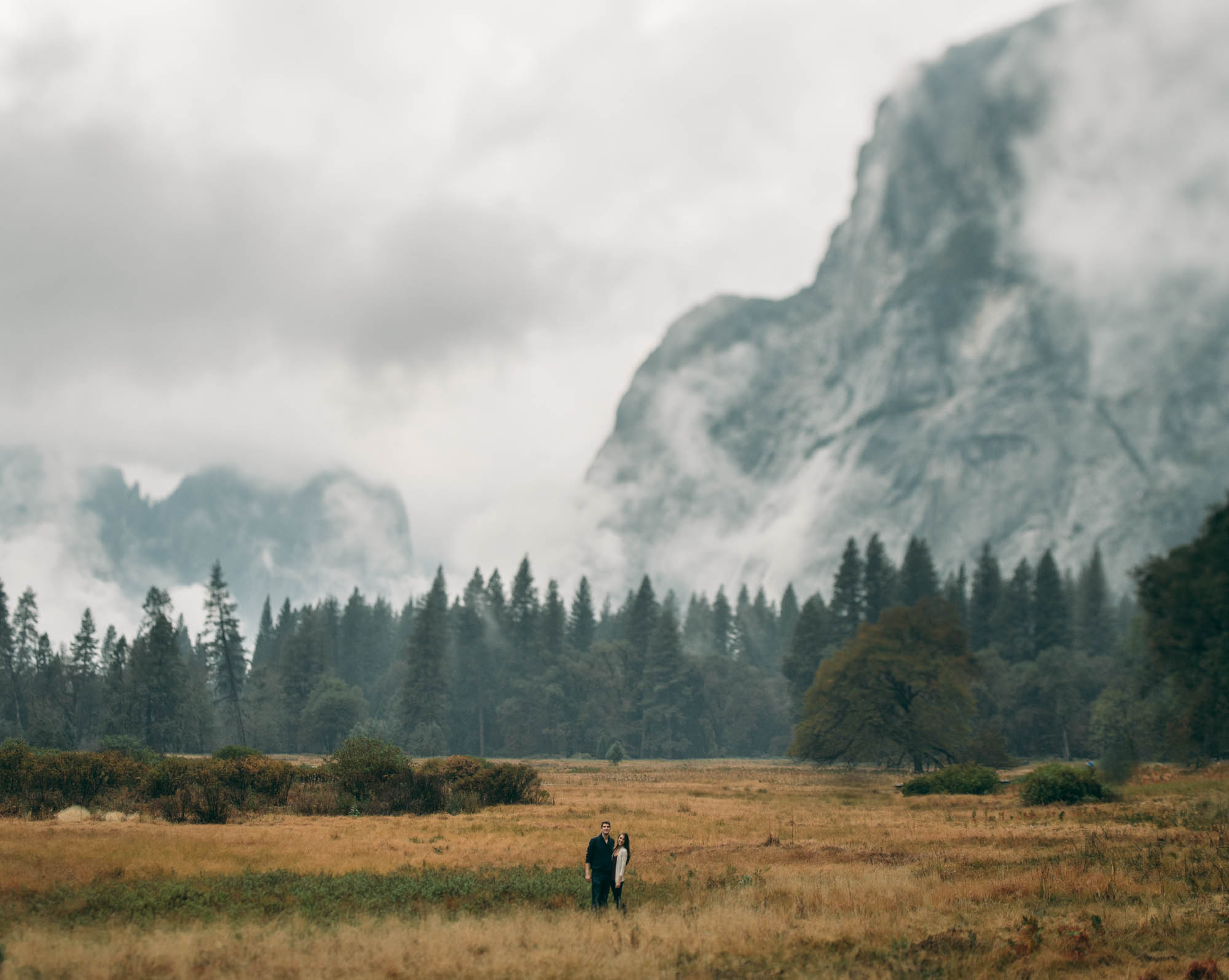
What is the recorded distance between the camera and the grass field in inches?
656

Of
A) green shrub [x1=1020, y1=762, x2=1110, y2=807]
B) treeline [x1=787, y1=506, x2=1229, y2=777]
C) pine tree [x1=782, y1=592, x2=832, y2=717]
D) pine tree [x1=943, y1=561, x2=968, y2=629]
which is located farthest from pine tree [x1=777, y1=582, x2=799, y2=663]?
green shrub [x1=1020, y1=762, x2=1110, y2=807]

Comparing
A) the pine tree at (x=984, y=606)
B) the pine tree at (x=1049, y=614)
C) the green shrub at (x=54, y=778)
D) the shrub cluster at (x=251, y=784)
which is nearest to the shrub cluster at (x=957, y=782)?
the shrub cluster at (x=251, y=784)

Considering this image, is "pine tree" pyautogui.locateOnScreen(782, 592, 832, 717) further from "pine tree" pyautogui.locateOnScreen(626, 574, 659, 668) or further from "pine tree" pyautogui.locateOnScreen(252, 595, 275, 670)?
"pine tree" pyautogui.locateOnScreen(252, 595, 275, 670)

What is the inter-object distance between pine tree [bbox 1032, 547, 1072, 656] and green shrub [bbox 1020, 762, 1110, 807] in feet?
237

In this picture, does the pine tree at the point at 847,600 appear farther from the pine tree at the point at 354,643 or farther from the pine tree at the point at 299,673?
the pine tree at the point at 354,643

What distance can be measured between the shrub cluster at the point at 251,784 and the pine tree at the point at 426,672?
230 feet

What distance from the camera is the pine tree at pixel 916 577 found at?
399 feet

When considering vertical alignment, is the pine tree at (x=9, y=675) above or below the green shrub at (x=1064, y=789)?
above

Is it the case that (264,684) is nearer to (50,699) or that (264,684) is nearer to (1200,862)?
(50,699)

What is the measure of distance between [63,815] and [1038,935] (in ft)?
107

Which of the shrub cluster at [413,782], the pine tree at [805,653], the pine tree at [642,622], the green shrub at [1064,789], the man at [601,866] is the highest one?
the pine tree at [642,622]

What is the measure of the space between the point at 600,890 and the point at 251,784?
28.8 meters

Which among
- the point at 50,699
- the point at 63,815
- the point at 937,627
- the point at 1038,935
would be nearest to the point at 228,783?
the point at 63,815

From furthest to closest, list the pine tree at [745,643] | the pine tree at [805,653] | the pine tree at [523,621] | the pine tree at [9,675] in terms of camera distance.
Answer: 1. the pine tree at [745,643]
2. the pine tree at [523,621]
3. the pine tree at [805,653]
4. the pine tree at [9,675]
